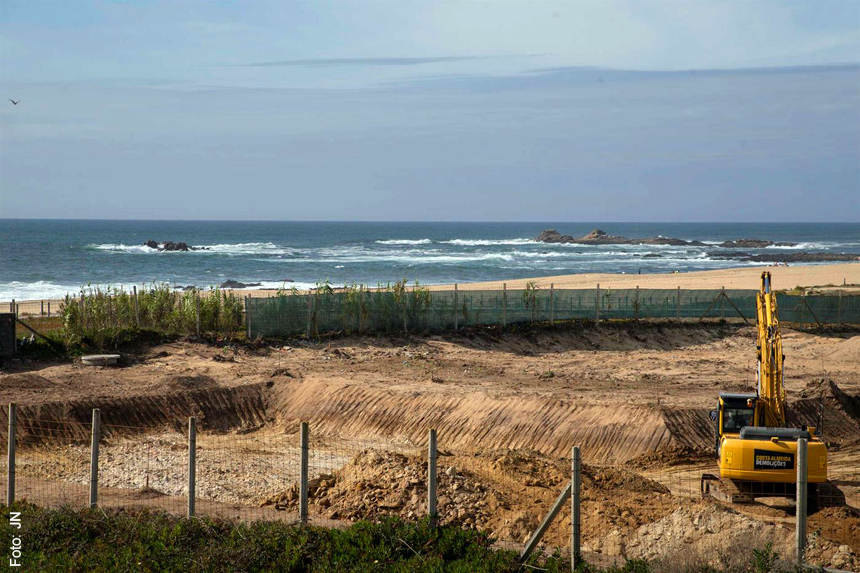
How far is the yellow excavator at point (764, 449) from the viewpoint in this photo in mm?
13812

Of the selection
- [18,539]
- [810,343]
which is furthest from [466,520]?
[810,343]

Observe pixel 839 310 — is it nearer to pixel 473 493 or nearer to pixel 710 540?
pixel 710 540

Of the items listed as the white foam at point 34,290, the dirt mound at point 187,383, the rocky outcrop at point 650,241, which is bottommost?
the dirt mound at point 187,383

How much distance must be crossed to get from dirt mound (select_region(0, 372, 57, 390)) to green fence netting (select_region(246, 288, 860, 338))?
25.9 feet

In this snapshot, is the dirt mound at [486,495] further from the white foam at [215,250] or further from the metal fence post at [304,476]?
the white foam at [215,250]

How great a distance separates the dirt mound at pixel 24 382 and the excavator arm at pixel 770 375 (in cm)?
1644

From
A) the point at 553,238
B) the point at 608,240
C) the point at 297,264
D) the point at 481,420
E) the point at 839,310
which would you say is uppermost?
the point at 553,238

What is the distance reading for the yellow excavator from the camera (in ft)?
45.3

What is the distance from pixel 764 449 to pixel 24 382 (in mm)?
17108

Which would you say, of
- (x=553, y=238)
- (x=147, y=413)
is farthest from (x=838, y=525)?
(x=553, y=238)

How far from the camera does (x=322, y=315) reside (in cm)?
3002

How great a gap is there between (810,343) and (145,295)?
78.6 ft

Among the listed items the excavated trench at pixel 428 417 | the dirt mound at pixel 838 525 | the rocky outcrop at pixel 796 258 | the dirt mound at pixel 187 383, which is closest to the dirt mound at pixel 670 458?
the excavated trench at pixel 428 417

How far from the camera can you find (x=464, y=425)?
2028 centimetres
